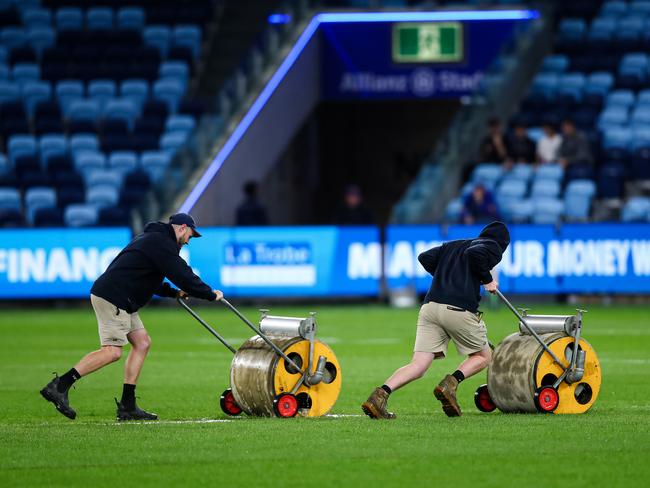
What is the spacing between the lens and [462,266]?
42.4 ft

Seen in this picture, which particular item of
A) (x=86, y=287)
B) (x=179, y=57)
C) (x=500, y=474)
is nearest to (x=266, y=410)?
(x=500, y=474)

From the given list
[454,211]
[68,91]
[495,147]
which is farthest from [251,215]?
[68,91]

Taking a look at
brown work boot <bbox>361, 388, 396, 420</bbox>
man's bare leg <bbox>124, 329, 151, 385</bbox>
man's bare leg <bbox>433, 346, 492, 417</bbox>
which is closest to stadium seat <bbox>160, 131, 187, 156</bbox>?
man's bare leg <bbox>124, 329, 151, 385</bbox>

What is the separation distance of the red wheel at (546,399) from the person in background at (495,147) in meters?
19.6

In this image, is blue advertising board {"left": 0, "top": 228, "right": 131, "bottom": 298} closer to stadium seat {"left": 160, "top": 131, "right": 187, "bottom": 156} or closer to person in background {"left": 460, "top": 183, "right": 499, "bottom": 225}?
stadium seat {"left": 160, "top": 131, "right": 187, "bottom": 156}

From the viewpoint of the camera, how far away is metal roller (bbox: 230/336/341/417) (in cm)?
1292

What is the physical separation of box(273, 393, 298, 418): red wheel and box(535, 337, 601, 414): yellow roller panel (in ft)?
7.05

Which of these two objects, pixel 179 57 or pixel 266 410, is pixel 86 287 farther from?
pixel 266 410

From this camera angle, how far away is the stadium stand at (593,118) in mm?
31359

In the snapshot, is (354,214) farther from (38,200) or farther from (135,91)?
(135,91)

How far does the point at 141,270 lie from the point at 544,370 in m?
3.70

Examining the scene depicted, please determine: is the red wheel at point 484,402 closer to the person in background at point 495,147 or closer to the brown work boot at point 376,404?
the brown work boot at point 376,404

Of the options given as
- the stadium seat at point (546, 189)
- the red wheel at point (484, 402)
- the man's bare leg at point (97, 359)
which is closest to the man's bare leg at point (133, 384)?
the man's bare leg at point (97, 359)

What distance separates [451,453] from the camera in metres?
10.8
